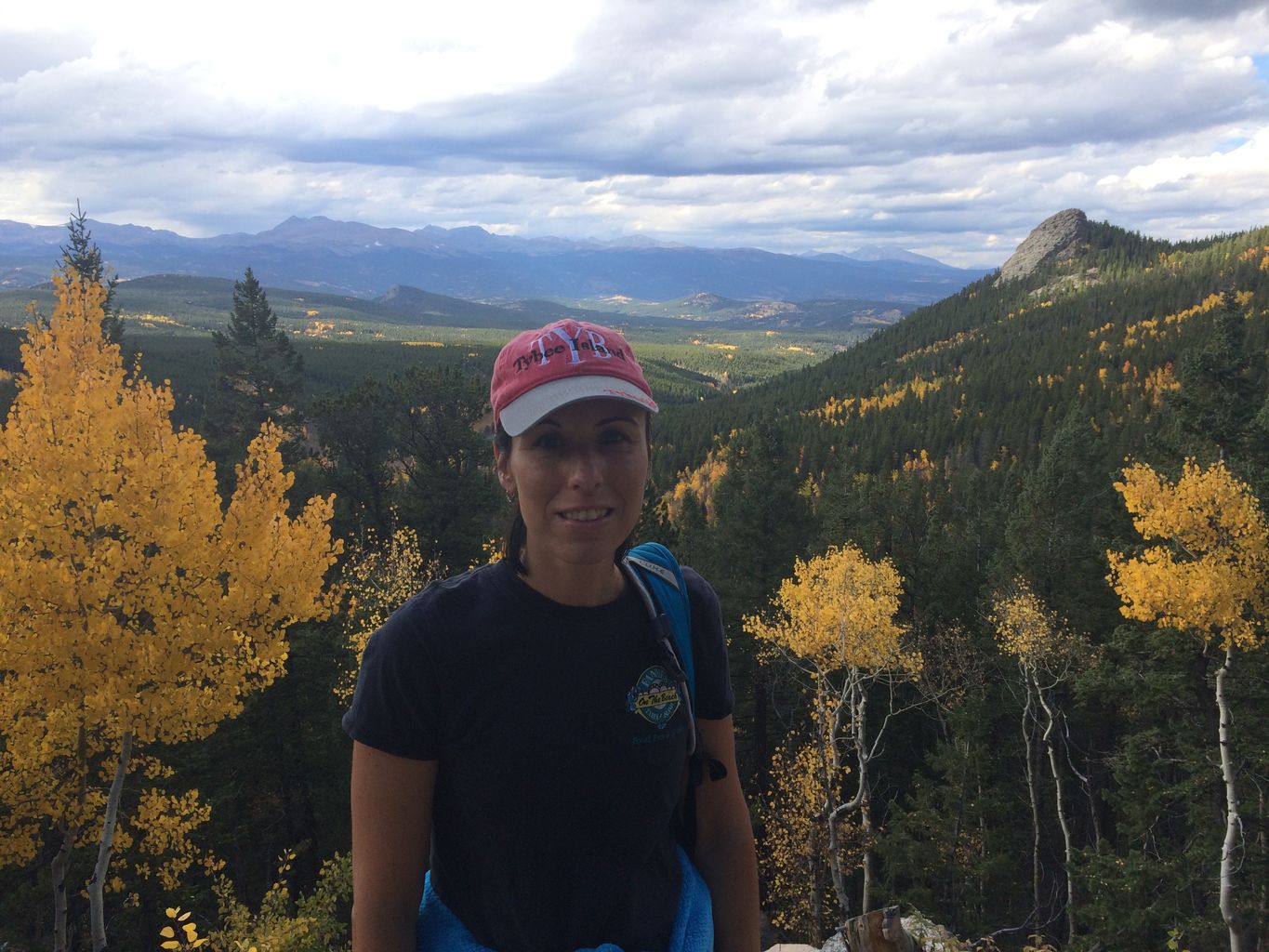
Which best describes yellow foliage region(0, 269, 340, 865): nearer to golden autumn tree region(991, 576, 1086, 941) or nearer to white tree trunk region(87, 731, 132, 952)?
white tree trunk region(87, 731, 132, 952)

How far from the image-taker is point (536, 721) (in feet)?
8.11

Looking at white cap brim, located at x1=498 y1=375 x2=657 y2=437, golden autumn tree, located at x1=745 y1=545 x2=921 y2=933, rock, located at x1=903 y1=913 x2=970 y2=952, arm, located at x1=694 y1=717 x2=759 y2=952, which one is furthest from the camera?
golden autumn tree, located at x1=745 y1=545 x2=921 y2=933

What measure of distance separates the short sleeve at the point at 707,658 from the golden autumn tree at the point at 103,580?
838 centimetres

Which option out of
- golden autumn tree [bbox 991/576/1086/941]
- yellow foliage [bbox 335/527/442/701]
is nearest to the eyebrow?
yellow foliage [bbox 335/527/442/701]

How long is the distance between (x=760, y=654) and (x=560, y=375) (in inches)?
738

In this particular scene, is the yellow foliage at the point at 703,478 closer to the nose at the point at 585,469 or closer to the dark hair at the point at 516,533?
the dark hair at the point at 516,533

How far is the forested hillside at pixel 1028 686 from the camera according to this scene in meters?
14.8

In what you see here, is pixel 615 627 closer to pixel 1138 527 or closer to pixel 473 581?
pixel 473 581

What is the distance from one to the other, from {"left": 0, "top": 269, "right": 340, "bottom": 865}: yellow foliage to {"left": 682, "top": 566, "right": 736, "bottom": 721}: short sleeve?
8380 millimetres

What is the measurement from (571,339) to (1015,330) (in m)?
183

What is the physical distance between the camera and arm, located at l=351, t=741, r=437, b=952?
232cm

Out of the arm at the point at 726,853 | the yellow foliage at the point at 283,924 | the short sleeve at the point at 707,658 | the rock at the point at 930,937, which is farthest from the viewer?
the rock at the point at 930,937

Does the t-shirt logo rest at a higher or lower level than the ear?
lower

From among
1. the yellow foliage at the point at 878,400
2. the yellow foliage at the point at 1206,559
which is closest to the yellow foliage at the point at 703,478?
the yellow foliage at the point at 878,400
